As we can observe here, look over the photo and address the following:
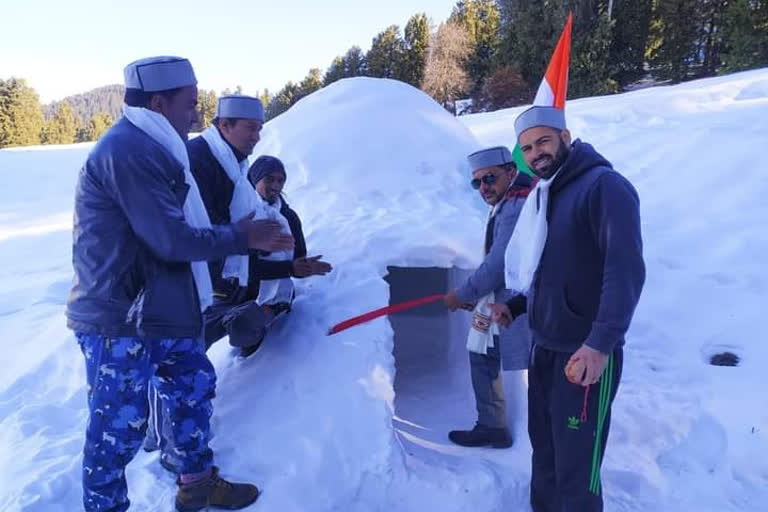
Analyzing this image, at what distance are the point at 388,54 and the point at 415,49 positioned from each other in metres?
1.72

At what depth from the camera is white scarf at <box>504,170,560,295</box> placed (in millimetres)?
2020

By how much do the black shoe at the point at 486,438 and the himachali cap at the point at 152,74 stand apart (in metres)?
2.38

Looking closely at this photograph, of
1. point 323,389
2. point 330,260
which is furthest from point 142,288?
point 330,260

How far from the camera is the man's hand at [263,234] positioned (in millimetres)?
2061

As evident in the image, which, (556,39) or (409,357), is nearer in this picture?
(409,357)

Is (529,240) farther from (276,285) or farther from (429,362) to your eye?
(429,362)

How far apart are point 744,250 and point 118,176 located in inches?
193

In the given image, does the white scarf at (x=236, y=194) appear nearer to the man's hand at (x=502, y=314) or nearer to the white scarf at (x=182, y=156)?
the white scarf at (x=182, y=156)

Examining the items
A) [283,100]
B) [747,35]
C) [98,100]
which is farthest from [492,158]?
[98,100]

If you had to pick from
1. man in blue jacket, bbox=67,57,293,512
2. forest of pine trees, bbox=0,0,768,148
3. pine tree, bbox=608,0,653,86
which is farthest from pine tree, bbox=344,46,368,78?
man in blue jacket, bbox=67,57,293,512

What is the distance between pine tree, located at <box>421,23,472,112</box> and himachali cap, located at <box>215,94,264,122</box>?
21659mm

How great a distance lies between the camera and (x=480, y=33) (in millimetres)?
26156

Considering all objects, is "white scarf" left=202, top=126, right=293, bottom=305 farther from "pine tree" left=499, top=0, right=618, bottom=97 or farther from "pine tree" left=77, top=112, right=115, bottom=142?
"pine tree" left=77, top=112, right=115, bottom=142

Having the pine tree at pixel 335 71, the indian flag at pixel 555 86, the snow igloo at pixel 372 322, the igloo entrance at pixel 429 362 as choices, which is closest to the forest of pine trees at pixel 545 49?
the pine tree at pixel 335 71
